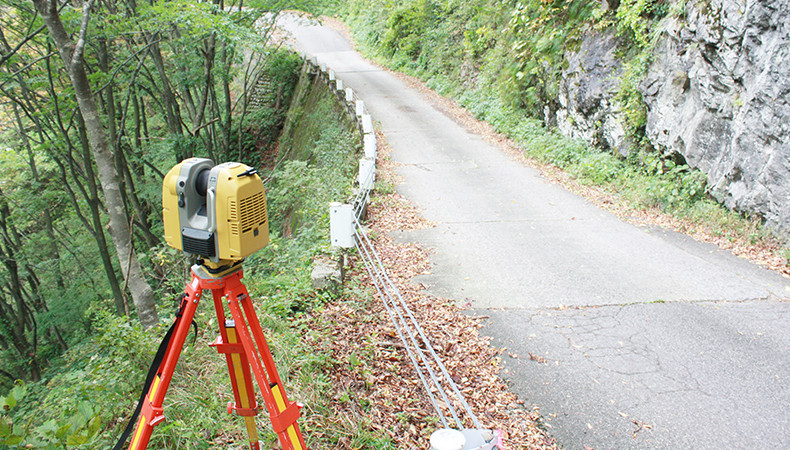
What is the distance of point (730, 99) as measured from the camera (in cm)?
864

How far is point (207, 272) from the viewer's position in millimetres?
A: 2555

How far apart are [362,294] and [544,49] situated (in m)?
11.9

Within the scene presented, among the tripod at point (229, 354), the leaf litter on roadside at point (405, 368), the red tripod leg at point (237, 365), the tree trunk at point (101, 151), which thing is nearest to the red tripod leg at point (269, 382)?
the tripod at point (229, 354)

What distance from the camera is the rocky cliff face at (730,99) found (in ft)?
24.9

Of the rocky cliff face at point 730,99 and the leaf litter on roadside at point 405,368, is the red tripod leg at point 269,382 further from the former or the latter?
the rocky cliff face at point 730,99

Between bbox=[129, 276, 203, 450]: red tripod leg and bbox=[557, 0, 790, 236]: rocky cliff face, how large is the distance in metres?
8.86

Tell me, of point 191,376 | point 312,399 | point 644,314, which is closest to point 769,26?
point 644,314

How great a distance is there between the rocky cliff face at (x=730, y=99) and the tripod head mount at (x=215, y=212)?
8.60 meters

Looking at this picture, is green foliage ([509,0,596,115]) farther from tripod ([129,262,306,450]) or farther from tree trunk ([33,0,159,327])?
tripod ([129,262,306,450])

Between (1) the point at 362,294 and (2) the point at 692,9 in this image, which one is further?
(2) the point at 692,9

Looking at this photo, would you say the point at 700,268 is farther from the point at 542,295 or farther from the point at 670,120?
the point at 670,120

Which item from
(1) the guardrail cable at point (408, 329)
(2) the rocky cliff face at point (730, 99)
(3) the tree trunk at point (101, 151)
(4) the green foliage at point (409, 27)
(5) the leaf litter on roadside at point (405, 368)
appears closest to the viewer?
(1) the guardrail cable at point (408, 329)

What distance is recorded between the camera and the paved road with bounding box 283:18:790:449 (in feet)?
13.5

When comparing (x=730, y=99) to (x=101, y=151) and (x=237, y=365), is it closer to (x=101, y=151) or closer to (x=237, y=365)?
(x=237, y=365)
